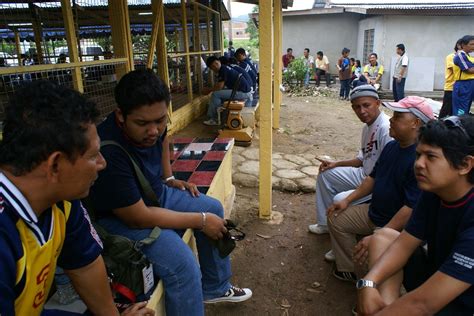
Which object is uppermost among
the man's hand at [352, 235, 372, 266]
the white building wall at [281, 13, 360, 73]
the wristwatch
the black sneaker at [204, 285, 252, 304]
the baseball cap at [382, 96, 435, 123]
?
the white building wall at [281, 13, 360, 73]

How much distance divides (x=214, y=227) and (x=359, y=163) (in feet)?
5.46

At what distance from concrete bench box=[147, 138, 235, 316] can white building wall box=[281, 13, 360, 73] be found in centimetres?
1265

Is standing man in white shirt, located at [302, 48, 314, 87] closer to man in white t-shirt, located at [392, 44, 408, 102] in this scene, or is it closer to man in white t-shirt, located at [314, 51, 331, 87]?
man in white t-shirt, located at [314, 51, 331, 87]

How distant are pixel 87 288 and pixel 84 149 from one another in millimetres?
549

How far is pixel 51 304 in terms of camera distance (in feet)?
4.86

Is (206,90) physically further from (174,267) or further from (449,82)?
(174,267)

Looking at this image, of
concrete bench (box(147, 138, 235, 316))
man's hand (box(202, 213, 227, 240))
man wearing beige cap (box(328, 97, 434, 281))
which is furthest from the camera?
concrete bench (box(147, 138, 235, 316))

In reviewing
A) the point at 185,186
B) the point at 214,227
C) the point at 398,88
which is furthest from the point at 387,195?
the point at 398,88

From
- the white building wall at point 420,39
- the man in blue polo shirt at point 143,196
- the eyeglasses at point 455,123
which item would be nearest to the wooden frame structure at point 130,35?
the man in blue polo shirt at point 143,196

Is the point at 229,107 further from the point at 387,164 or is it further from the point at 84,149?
the point at 84,149

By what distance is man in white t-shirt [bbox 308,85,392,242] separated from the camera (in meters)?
2.79

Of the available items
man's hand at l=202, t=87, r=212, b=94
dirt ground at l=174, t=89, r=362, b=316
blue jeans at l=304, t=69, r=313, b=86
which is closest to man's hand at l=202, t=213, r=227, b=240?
dirt ground at l=174, t=89, r=362, b=316

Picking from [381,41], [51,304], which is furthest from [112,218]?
[381,41]

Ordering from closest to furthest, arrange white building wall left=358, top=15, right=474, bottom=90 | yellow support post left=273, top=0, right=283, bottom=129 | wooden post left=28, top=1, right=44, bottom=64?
1. wooden post left=28, top=1, right=44, bottom=64
2. yellow support post left=273, top=0, right=283, bottom=129
3. white building wall left=358, top=15, right=474, bottom=90
